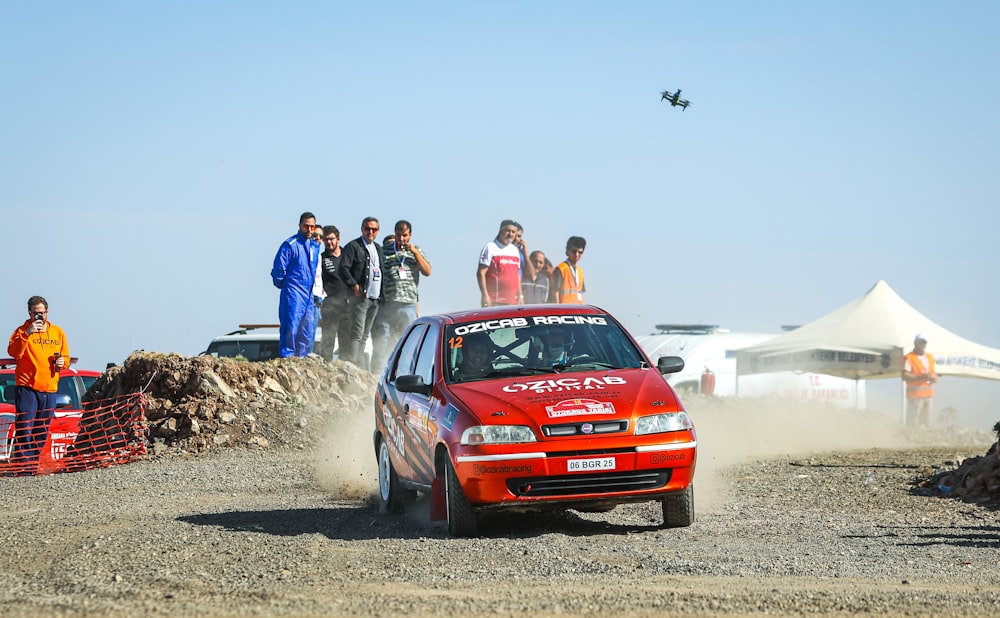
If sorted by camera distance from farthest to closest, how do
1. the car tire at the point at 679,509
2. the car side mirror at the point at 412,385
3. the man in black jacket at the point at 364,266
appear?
the man in black jacket at the point at 364,266, the car side mirror at the point at 412,385, the car tire at the point at 679,509

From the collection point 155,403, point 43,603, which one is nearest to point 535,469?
point 43,603

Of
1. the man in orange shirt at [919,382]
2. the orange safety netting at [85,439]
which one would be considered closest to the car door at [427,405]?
the orange safety netting at [85,439]

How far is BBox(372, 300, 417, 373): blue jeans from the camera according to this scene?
61.9 ft

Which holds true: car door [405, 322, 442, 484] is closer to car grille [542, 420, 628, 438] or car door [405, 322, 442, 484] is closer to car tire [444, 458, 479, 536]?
car tire [444, 458, 479, 536]

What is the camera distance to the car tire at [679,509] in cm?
902

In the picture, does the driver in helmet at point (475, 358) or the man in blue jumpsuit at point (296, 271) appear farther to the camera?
the man in blue jumpsuit at point (296, 271)

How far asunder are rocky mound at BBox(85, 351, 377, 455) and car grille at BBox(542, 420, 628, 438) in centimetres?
956

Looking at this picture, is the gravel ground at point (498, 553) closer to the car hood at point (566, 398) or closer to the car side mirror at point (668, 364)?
the car hood at point (566, 398)

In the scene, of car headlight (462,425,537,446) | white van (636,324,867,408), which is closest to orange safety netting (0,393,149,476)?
car headlight (462,425,537,446)

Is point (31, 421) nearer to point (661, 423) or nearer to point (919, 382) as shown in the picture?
point (661, 423)

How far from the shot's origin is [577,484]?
28.2ft

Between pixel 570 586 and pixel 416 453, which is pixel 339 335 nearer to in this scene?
pixel 416 453

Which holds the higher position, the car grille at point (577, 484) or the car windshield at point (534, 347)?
the car windshield at point (534, 347)

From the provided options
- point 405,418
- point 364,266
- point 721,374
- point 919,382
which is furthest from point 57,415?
point 721,374
